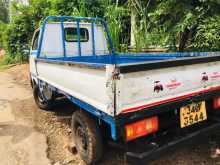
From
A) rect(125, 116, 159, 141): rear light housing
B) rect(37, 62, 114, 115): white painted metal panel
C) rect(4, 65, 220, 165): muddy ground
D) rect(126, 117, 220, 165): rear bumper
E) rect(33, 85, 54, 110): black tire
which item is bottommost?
rect(4, 65, 220, 165): muddy ground

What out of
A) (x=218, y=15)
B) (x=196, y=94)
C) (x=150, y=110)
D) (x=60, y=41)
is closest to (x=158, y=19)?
(x=218, y=15)

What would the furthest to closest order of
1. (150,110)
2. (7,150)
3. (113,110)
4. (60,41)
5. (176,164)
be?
(60,41), (7,150), (176,164), (150,110), (113,110)

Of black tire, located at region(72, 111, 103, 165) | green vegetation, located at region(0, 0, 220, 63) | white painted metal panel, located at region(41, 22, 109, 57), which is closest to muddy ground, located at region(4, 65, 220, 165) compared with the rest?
black tire, located at region(72, 111, 103, 165)

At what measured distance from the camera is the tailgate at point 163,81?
2.16 metres

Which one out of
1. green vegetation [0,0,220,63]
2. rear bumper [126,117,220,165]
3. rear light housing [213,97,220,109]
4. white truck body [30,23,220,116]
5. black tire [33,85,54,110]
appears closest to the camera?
white truck body [30,23,220,116]

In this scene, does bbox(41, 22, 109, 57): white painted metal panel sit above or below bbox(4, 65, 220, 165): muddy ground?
above

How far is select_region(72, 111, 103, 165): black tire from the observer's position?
269 centimetres

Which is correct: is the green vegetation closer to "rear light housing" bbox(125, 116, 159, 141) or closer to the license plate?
the license plate

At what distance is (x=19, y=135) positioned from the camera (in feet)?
13.3

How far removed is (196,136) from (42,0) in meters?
12.8

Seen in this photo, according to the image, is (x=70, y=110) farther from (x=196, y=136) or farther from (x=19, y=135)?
(x=196, y=136)

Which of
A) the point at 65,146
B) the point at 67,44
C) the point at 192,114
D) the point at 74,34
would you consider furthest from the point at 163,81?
the point at 74,34

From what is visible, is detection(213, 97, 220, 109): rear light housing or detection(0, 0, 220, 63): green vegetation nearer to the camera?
detection(213, 97, 220, 109): rear light housing

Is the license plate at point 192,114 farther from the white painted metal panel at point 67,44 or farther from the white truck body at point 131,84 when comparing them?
the white painted metal panel at point 67,44
